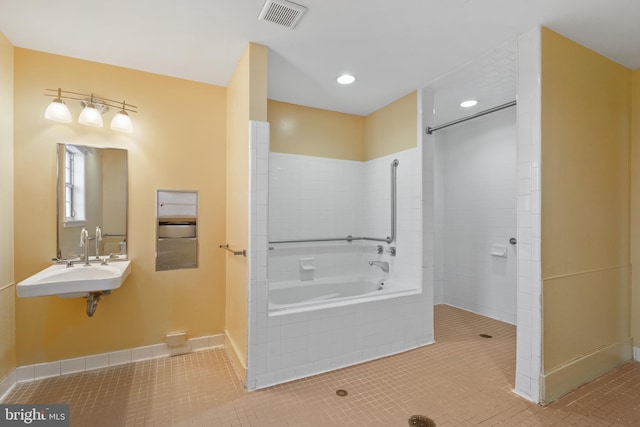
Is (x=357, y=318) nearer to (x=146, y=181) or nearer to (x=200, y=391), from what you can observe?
(x=200, y=391)

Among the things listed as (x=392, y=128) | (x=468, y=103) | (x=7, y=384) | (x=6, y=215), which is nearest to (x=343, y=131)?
(x=392, y=128)

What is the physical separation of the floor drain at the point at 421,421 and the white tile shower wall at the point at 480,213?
219 centimetres

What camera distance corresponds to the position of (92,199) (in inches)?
95.3

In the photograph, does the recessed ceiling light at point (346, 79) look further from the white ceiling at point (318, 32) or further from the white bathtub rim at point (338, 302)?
the white bathtub rim at point (338, 302)

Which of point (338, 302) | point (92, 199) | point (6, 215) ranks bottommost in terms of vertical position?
point (338, 302)

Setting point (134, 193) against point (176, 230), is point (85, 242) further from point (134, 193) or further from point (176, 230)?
point (176, 230)

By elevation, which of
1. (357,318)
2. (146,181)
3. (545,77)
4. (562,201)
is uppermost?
(545,77)

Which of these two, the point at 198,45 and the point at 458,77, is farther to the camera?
the point at 458,77

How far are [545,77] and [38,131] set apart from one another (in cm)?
358

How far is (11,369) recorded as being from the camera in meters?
2.10

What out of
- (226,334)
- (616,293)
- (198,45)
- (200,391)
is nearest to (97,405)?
(200,391)

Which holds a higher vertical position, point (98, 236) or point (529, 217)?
point (529, 217)

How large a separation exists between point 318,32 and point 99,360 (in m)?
2.96

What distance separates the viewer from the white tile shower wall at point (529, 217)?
1.95m
